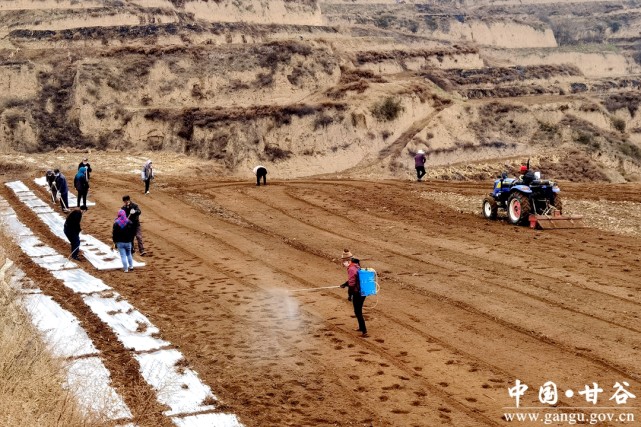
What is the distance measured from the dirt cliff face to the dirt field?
2419 cm

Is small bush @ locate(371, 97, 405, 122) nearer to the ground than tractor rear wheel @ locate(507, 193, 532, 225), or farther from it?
farther from it

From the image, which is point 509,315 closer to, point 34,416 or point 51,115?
point 34,416

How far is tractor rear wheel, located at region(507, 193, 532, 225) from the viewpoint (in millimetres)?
23844

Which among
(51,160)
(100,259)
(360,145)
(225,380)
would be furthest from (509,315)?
(360,145)

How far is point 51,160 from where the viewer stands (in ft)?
147

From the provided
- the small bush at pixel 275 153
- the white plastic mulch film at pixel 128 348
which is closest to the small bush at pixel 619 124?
the small bush at pixel 275 153

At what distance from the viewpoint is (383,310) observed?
615 inches

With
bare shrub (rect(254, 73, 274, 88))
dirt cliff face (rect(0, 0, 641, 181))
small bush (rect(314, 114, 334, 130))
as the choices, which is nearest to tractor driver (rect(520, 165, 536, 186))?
dirt cliff face (rect(0, 0, 641, 181))

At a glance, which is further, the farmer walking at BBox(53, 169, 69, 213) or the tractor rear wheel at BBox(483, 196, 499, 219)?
the farmer walking at BBox(53, 169, 69, 213)

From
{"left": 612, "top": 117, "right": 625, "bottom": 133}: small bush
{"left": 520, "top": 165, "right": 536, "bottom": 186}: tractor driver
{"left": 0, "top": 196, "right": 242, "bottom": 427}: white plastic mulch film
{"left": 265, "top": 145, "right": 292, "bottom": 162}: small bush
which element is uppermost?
{"left": 612, "top": 117, "right": 625, "bottom": 133}: small bush

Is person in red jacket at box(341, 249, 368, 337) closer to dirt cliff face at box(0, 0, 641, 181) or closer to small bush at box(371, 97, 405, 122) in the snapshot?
dirt cliff face at box(0, 0, 641, 181)

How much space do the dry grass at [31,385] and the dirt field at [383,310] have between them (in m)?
0.99

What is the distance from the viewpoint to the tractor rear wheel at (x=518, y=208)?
78.2 feet

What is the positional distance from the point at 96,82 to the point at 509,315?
44.8 m
